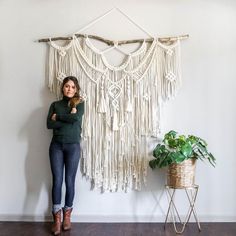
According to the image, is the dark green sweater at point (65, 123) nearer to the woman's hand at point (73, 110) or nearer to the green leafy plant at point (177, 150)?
the woman's hand at point (73, 110)

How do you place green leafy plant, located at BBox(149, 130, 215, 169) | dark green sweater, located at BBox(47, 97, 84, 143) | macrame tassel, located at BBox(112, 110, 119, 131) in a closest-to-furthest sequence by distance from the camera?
green leafy plant, located at BBox(149, 130, 215, 169)
dark green sweater, located at BBox(47, 97, 84, 143)
macrame tassel, located at BBox(112, 110, 119, 131)

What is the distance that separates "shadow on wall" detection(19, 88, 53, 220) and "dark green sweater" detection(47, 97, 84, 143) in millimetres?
217

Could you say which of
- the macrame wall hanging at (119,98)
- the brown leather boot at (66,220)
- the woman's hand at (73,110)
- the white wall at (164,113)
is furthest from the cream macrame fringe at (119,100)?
the brown leather boot at (66,220)

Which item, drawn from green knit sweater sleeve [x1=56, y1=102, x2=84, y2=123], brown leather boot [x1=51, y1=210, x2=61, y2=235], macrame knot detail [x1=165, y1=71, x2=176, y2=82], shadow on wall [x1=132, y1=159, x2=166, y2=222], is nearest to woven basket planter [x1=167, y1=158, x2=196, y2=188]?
shadow on wall [x1=132, y1=159, x2=166, y2=222]

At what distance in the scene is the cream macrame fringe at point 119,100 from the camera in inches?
107

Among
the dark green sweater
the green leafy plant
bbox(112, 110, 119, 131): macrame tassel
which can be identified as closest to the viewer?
the green leafy plant

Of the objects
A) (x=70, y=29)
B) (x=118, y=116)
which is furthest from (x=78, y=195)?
(x=70, y=29)

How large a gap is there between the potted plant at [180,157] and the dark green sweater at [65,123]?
2.17 ft

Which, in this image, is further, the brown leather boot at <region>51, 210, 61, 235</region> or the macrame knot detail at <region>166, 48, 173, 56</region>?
the macrame knot detail at <region>166, 48, 173, 56</region>

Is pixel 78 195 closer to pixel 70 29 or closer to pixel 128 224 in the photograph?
pixel 128 224

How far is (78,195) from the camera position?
2.76 meters

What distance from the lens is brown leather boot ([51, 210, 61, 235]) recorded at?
2.46 m

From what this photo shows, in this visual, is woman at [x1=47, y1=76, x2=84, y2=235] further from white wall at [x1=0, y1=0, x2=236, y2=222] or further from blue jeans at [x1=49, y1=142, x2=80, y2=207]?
white wall at [x1=0, y1=0, x2=236, y2=222]

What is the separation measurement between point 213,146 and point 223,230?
0.68 meters
